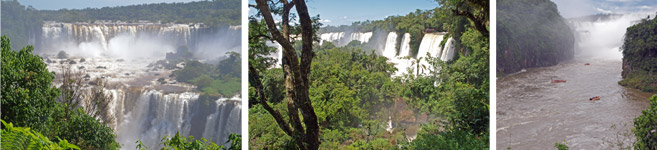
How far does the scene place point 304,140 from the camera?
2787 millimetres

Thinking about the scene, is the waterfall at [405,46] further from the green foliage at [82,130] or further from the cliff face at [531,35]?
the green foliage at [82,130]

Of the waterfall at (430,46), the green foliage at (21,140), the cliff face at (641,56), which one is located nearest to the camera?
the green foliage at (21,140)

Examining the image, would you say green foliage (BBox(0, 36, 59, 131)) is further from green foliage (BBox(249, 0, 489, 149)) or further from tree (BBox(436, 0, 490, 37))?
tree (BBox(436, 0, 490, 37))

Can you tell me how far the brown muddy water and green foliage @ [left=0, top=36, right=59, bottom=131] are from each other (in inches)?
101

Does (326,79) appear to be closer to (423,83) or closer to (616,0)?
(423,83)

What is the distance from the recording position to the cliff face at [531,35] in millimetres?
2672

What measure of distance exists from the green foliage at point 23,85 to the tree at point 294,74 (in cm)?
112

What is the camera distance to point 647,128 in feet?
8.11

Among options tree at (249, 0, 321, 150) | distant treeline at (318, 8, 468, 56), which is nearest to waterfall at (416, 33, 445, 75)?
distant treeline at (318, 8, 468, 56)

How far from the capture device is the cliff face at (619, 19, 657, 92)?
245 cm

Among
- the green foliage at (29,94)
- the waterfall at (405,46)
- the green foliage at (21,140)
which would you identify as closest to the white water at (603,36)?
the waterfall at (405,46)

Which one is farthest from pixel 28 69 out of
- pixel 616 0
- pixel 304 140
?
pixel 616 0

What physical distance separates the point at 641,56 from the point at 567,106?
0.44m

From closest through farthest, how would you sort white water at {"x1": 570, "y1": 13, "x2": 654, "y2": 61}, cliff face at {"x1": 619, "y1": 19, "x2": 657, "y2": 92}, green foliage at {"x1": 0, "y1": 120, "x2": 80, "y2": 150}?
green foliage at {"x1": 0, "y1": 120, "x2": 80, "y2": 150}
cliff face at {"x1": 619, "y1": 19, "x2": 657, "y2": 92}
white water at {"x1": 570, "y1": 13, "x2": 654, "y2": 61}
